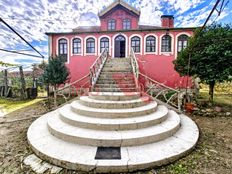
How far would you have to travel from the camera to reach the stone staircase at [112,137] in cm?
348

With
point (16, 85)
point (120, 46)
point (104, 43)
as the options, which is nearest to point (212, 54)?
point (120, 46)

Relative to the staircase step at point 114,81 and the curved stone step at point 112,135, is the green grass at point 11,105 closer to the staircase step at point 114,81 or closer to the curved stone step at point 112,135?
the staircase step at point 114,81

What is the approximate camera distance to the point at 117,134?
4.34 meters

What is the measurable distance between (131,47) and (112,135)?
11.5 m

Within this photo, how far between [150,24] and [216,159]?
20109 millimetres

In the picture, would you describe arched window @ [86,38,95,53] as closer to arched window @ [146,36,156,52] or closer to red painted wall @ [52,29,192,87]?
red painted wall @ [52,29,192,87]

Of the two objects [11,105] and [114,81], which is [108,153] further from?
[11,105]

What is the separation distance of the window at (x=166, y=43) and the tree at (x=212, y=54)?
16.7ft

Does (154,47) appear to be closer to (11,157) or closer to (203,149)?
(203,149)

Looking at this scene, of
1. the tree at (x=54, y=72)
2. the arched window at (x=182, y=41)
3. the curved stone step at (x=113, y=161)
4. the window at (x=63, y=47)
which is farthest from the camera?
the window at (x=63, y=47)

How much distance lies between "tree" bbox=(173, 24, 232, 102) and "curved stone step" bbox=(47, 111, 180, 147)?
4.65 meters

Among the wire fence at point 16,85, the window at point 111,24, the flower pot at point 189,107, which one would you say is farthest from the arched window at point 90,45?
the flower pot at point 189,107

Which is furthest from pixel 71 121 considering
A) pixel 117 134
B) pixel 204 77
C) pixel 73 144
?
pixel 204 77

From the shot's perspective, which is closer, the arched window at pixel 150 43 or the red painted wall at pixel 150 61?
the red painted wall at pixel 150 61
